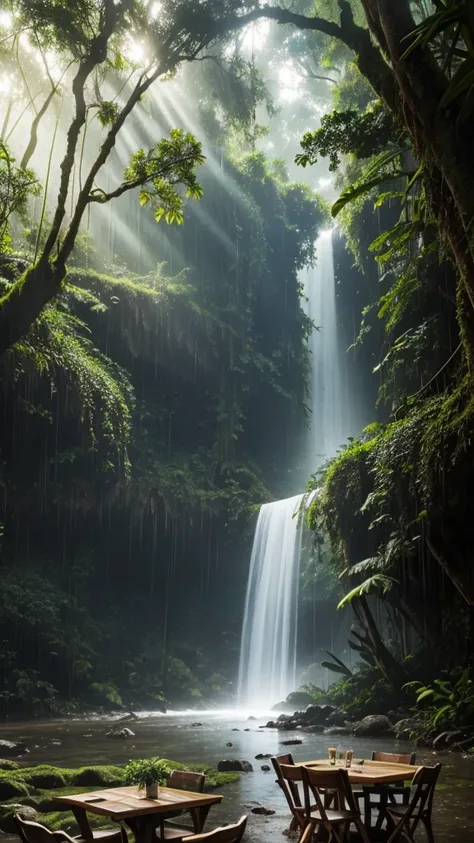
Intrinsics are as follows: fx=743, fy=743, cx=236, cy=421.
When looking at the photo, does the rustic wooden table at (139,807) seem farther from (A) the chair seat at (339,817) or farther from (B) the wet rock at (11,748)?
(B) the wet rock at (11,748)

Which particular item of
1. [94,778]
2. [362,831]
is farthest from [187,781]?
[94,778]

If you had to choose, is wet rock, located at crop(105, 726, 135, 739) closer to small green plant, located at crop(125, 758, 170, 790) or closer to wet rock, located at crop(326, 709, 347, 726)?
wet rock, located at crop(326, 709, 347, 726)

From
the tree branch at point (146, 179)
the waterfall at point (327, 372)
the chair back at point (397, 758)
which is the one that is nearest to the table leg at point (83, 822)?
the chair back at point (397, 758)

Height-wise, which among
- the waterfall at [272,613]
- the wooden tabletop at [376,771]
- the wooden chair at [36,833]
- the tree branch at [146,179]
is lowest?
the wooden chair at [36,833]

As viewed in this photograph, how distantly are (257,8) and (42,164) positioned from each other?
842 inches

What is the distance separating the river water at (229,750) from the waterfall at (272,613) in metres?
2.95

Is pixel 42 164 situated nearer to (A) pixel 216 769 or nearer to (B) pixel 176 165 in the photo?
(B) pixel 176 165

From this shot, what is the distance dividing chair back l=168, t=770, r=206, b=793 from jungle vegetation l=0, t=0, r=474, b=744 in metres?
3.36

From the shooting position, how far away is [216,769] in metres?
9.67

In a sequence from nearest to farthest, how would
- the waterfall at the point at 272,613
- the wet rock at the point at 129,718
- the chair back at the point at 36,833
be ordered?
the chair back at the point at 36,833 < the wet rock at the point at 129,718 < the waterfall at the point at 272,613

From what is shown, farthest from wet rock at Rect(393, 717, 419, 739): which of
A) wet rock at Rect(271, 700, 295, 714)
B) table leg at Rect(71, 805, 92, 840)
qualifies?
Result: table leg at Rect(71, 805, 92, 840)

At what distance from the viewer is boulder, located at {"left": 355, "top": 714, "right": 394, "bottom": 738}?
13.4 m

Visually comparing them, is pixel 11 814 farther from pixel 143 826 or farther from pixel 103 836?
pixel 143 826

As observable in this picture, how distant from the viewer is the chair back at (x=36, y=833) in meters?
3.67
